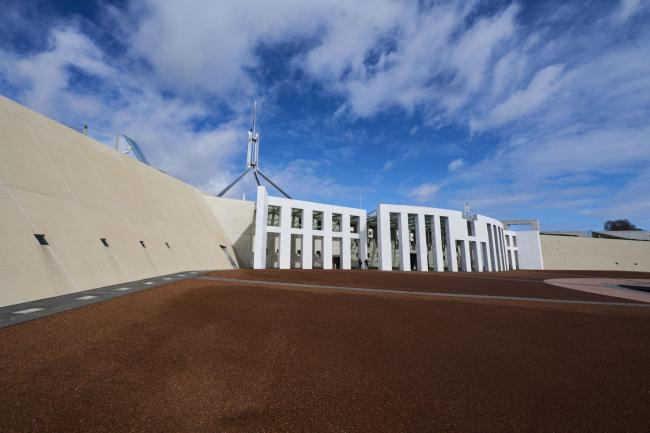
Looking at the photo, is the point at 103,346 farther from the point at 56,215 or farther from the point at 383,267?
the point at 383,267

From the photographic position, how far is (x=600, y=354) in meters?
4.61

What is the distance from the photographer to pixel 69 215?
9.78 metres

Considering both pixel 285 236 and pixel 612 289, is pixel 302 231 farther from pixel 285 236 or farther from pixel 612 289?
pixel 612 289

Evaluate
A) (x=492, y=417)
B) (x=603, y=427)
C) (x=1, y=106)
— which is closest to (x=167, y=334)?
(x=492, y=417)

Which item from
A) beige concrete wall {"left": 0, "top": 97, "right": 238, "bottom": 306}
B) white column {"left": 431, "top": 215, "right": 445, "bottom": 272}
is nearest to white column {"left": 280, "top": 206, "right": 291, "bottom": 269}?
beige concrete wall {"left": 0, "top": 97, "right": 238, "bottom": 306}

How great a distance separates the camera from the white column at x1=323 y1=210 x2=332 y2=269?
30953 mm


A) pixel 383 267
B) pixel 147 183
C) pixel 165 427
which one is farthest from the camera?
pixel 383 267

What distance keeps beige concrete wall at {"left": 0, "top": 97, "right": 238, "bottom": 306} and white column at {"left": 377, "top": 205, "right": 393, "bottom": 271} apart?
2174 centimetres

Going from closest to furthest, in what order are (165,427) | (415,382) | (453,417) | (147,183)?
(165,427)
(453,417)
(415,382)
(147,183)

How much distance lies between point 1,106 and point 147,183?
855cm

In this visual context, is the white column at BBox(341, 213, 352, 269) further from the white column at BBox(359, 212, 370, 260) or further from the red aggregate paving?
the red aggregate paving

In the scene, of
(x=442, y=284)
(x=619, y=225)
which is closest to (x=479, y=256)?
(x=442, y=284)

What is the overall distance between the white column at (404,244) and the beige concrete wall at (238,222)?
734 inches

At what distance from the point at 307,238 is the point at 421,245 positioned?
14.4 meters
